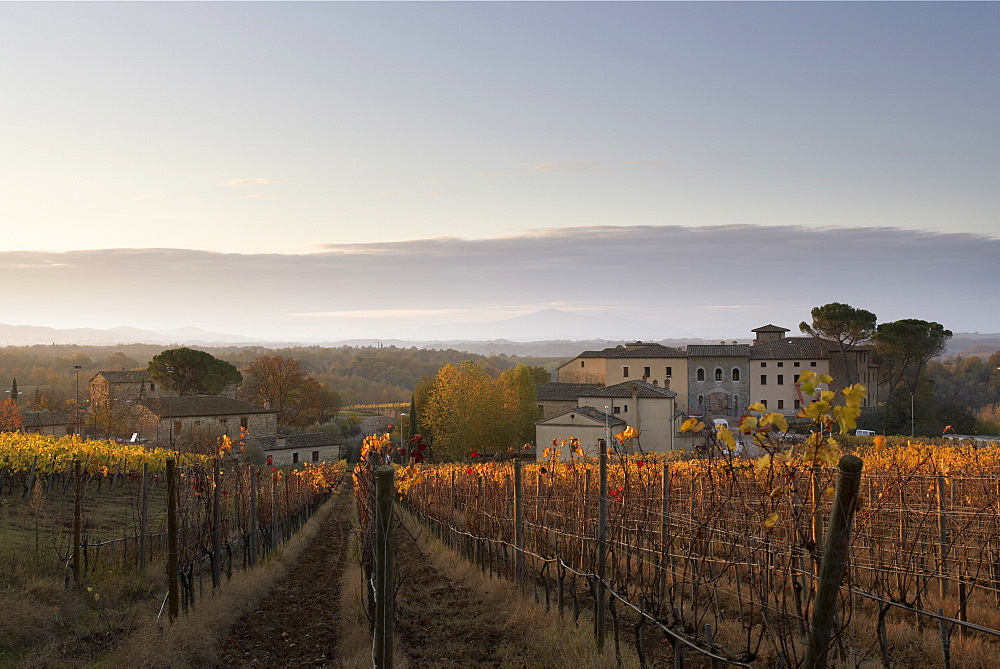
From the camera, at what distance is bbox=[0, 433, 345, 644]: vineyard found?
28.8 feet

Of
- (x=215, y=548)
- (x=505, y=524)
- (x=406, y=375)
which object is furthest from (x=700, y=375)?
(x=406, y=375)

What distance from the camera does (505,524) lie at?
11406 millimetres

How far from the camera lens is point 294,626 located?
867cm

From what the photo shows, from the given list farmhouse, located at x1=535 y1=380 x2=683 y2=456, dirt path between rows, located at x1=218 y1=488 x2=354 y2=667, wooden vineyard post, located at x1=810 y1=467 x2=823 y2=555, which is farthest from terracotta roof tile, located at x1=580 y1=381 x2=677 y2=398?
wooden vineyard post, located at x1=810 y1=467 x2=823 y2=555

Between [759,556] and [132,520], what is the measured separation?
463 inches

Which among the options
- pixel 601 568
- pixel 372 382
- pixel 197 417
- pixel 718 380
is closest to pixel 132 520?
pixel 601 568

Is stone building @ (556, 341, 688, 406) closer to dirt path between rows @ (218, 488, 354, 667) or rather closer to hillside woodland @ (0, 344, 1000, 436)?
hillside woodland @ (0, 344, 1000, 436)

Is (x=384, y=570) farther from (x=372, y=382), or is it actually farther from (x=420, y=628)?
(x=372, y=382)

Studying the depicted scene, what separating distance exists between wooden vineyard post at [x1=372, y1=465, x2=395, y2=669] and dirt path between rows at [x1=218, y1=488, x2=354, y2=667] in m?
3.38

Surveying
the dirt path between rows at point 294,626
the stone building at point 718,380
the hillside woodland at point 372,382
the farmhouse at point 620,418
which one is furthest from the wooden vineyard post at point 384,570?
the stone building at point 718,380

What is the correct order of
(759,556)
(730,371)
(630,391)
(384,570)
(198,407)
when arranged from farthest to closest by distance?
1. (730,371)
2. (198,407)
3. (630,391)
4. (759,556)
5. (384,570)

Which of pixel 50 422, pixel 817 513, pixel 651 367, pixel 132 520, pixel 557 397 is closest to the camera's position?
pixel 817 513

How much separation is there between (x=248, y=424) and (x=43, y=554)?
4471 centimetres

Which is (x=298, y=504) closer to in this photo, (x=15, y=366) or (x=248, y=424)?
(x=248, y=424)
